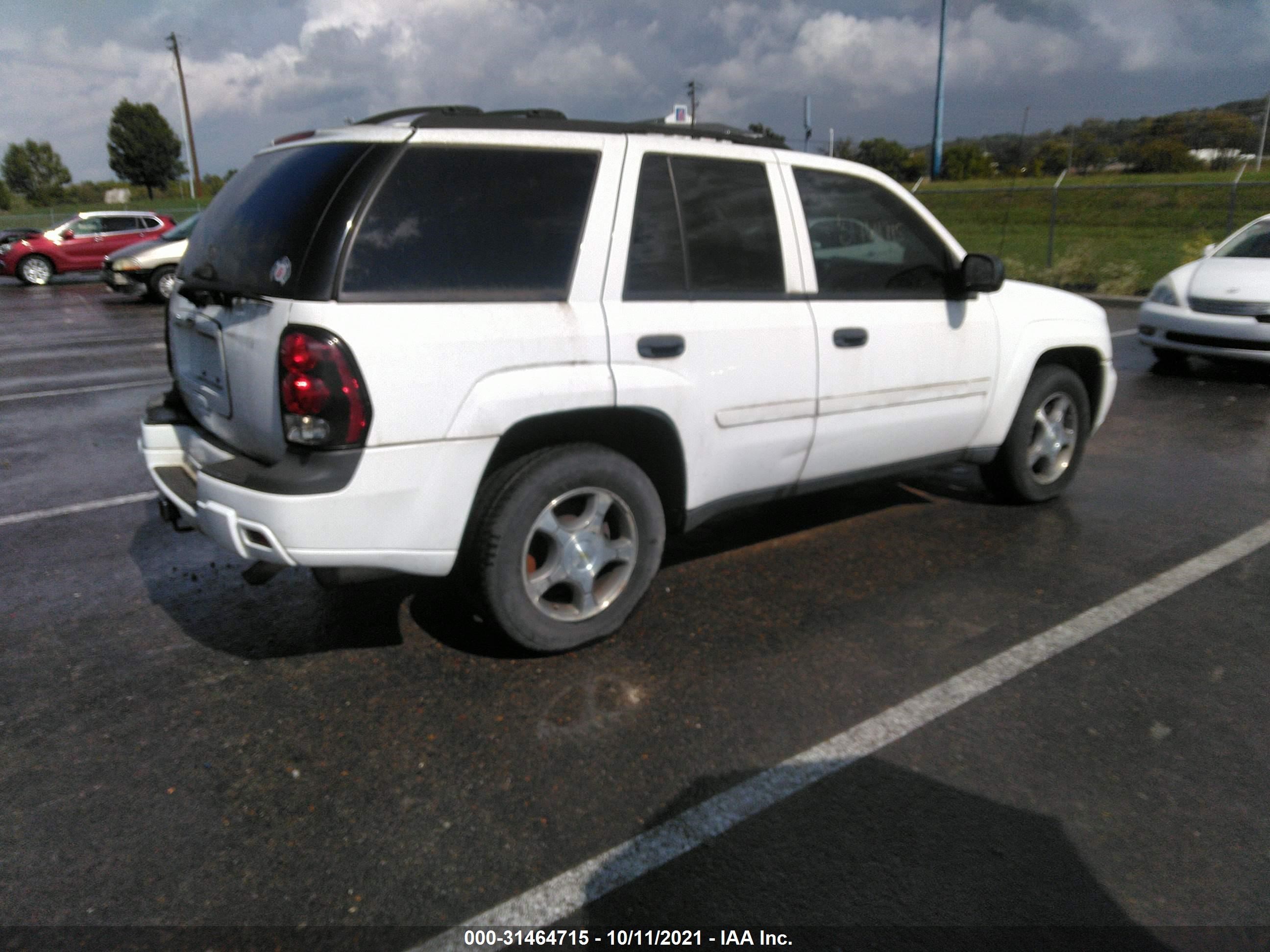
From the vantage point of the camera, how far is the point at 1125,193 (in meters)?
32.0

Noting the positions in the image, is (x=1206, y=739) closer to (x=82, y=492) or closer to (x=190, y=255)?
(x=190, y=255)

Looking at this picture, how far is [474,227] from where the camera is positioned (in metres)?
3.34

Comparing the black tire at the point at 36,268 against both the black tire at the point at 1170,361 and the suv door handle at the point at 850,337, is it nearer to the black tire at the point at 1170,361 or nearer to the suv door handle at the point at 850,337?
the black tire at the point at 1170,361

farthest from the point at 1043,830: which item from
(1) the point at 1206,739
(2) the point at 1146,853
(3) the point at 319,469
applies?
(3) the point at 319,469

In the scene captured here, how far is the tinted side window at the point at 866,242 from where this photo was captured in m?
4.27

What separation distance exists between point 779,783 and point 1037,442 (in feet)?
10.7

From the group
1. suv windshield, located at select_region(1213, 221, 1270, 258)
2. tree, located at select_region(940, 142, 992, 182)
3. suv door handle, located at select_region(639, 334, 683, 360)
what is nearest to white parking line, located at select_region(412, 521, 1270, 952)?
suv door handle, located at select_region(639, 334, 683, 360)

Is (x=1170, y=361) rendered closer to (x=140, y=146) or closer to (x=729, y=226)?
(x=729, y=226)

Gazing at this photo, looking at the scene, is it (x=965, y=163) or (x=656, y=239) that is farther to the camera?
(x=965, y=163)

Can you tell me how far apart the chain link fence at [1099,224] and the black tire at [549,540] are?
15.3 meters

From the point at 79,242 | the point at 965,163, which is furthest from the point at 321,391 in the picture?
the point at 965,163

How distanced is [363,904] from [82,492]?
448 cm

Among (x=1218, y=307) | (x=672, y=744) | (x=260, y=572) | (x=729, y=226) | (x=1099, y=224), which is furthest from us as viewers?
(x=1099, y=224)

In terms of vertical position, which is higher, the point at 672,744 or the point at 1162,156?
the point at 1162,156
